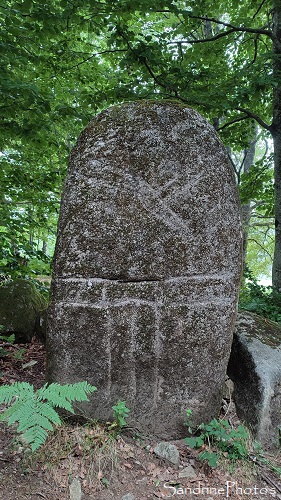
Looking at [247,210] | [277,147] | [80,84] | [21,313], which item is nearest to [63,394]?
[21,313]

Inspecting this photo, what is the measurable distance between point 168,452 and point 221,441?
17.8 inches

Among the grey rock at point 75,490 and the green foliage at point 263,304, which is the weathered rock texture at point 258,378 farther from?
the green foliage at point 263,304

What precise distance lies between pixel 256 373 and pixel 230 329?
0.51 m

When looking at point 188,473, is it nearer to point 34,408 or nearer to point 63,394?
point 63,394

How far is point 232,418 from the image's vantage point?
339 cm

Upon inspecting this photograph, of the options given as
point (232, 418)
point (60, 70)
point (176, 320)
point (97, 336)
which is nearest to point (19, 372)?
point (97, 336)

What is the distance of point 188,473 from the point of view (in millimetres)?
2703

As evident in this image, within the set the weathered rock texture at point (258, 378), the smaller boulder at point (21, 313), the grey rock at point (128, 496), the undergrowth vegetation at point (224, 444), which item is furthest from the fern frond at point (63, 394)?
the smaller boulder at point (21, 313)

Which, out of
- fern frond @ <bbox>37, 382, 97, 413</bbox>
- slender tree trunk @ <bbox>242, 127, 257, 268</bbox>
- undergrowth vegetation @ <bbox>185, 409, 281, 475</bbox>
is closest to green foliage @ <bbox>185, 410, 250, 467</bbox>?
undergrowth vegetation @ <bbox>185, 409, 281, 475</bbox>

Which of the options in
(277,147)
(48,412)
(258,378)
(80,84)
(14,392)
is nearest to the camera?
(48,412)

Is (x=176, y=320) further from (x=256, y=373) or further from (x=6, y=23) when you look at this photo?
(x=6, y=23)

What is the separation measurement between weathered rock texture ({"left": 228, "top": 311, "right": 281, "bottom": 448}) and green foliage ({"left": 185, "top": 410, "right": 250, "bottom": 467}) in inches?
9.0

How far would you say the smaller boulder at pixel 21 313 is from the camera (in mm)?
4504

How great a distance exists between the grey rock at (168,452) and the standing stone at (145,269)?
0.14 metres
